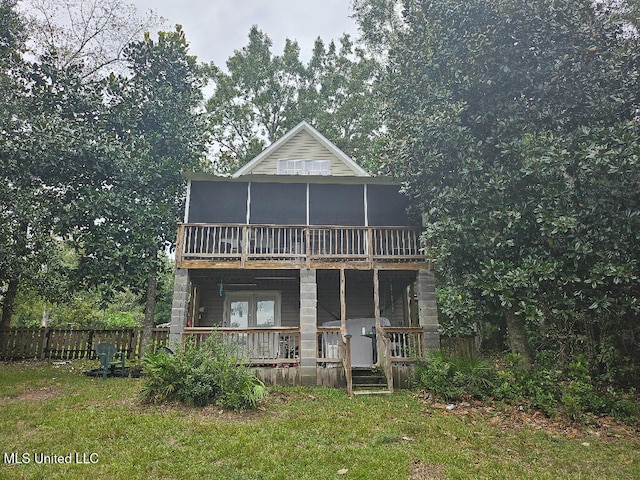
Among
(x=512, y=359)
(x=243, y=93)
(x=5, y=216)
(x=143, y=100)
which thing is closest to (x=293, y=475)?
(x=512, y=359)

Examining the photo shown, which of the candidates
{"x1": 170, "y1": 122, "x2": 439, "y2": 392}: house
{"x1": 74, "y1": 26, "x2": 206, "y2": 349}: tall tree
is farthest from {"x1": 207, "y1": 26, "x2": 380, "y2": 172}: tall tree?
{"x1": 170, "y1": 122, "x2": 439, "y2": 392}: house

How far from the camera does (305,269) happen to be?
1116 cm

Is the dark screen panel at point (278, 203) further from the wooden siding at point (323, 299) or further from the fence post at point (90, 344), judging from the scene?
the fence post at point (90, 344)

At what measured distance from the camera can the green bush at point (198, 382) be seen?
714 centimetres

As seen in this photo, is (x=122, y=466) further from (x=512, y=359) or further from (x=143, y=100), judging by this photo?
(x=143, y=100)

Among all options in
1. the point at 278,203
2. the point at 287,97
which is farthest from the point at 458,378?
the point at 287,97

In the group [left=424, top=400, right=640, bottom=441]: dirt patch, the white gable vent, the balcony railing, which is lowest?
[left=424, top=400, right=640, bottom=441]: dirt patch

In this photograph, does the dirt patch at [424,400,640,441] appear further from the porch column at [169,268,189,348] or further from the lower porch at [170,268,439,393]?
the porch column at [169,268,189,348]

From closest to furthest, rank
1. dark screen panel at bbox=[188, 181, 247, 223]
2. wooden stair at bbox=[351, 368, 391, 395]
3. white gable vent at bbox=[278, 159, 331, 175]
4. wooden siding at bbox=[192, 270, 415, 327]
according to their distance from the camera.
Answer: wooden stair at bbox=[351, 368, 391, 395] → dark screen panel at bbox=[188, 181, 247, 223] → wooden siding at bbox=[192, 270, 415, 327] → white gable vent at bbox=[278, 159, 331, 175]

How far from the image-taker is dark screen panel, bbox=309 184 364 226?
1356cm

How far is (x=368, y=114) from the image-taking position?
25172 millimetres

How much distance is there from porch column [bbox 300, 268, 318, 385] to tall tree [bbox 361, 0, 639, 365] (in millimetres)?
3399

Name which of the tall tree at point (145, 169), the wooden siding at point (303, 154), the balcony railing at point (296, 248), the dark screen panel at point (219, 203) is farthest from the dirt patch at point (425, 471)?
the wooden siding at point (303, 154)

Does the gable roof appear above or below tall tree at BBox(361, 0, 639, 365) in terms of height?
above
